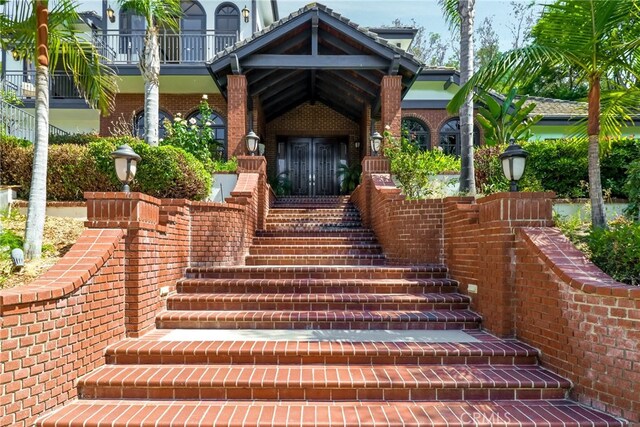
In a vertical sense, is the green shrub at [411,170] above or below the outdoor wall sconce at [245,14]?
below

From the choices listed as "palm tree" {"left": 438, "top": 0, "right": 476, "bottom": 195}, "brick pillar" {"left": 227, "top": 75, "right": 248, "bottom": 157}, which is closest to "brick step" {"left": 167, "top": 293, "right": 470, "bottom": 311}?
"palm tree" {"left": 438, "top": 0, "right": 476, "bottom": 195}

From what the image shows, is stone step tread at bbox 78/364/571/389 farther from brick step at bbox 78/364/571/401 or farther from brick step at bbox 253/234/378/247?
brick step at bbox 253/234/378/247

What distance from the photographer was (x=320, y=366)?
3.67 m

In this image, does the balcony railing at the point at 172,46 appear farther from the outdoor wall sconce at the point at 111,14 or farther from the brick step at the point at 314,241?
the brick step at the point at 314,241

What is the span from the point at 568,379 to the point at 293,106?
12.9 metres

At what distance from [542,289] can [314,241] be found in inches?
169

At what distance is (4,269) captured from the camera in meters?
5.72

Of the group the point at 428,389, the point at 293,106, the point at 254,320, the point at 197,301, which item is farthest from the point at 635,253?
the point at 293,106

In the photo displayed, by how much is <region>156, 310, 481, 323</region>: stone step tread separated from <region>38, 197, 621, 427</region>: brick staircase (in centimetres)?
1

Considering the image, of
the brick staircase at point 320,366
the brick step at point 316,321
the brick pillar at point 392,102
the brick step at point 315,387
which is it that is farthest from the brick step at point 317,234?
the brick step at point 315,387

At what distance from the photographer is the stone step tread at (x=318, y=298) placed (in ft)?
15.7

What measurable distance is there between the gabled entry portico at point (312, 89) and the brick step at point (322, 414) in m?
7.57

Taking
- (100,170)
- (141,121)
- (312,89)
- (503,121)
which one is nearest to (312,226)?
(100,170)

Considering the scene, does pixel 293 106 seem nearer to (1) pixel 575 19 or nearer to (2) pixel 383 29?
(2) pixel 383 29
